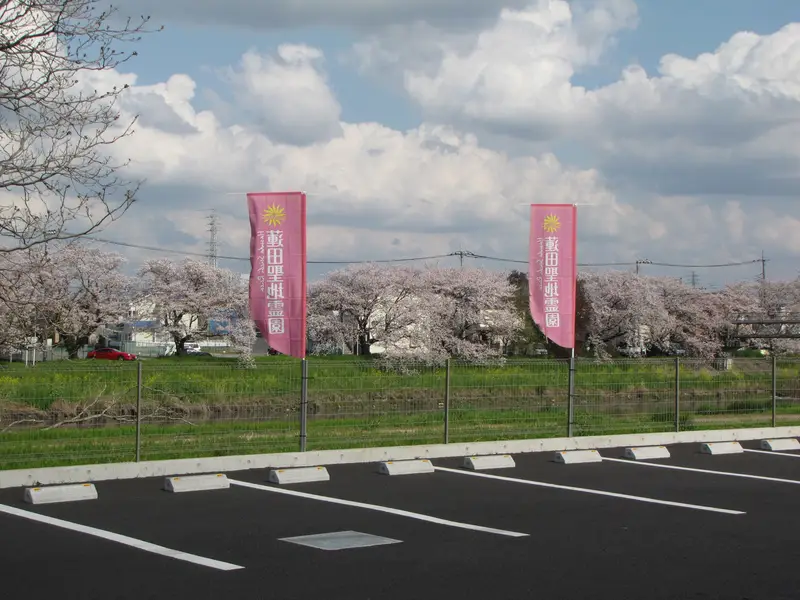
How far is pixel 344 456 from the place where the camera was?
15039 millimetres

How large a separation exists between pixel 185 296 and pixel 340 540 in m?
51.5

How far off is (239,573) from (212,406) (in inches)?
294

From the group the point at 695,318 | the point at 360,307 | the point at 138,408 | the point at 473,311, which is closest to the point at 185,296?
the point at 360,307

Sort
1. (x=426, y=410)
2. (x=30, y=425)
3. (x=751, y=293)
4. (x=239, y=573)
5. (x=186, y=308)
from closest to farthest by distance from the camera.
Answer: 1. (x=239, y=573)
2. (x=30, y=425)
3. (x=426, y=410)
4. (x=186, y=308)
5. (x=751, y=293)

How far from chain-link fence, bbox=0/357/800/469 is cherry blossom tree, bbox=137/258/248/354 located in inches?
1658

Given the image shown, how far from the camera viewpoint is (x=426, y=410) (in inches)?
643

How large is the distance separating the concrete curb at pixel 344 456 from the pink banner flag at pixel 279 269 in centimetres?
176

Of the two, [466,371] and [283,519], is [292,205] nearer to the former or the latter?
[466,371]

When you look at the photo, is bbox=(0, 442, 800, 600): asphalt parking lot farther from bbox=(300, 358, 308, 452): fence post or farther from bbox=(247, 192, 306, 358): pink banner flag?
bbox=(247, 192, 306, 358): pink banner flag

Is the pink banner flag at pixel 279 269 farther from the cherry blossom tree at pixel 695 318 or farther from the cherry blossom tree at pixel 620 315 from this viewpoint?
the cherry blossom tree at pixel 695 318

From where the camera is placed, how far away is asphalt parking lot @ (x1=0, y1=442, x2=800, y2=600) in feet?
24.7

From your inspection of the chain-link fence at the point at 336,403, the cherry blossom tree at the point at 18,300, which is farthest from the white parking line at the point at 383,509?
the cherry blossom tree at the point at 18,300

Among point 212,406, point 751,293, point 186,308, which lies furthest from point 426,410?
point 751,293

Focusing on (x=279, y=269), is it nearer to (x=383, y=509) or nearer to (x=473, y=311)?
(x=383, y=509)
